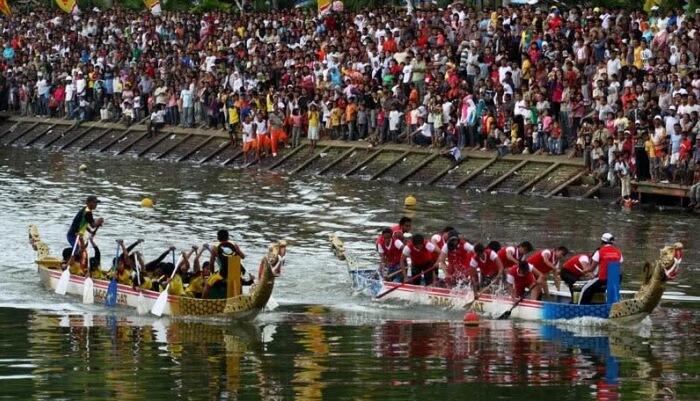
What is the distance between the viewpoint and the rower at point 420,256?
31.3m

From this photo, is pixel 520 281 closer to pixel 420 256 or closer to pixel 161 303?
pixel 420 256

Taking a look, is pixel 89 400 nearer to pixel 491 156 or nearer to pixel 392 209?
pixel 392 209

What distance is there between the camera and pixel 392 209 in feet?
140

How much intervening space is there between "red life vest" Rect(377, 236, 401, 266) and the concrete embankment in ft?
38.7

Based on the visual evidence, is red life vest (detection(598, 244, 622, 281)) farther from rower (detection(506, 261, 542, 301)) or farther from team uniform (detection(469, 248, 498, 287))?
team uniform (detection(469, 248, 498, 287))

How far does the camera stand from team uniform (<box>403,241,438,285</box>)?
31.4 meters

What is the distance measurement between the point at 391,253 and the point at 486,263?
2582mm

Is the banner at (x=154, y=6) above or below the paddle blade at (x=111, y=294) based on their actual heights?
above

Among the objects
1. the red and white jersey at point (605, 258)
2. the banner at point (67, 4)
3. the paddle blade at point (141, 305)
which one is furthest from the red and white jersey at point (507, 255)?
the banner at point (67, 4)

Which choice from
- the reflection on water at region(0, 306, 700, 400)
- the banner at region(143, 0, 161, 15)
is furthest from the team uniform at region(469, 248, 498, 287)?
the banner at region(143, 0, 161, 15)

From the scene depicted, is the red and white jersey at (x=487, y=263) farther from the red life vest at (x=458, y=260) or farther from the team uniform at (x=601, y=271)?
the team uniform at (x=601, y=271)

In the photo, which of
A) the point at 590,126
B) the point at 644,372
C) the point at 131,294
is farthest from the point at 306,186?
the point at 644,372

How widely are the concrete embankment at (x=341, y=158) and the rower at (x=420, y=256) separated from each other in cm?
1195

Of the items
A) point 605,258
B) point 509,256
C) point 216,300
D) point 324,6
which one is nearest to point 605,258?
point 605,258
